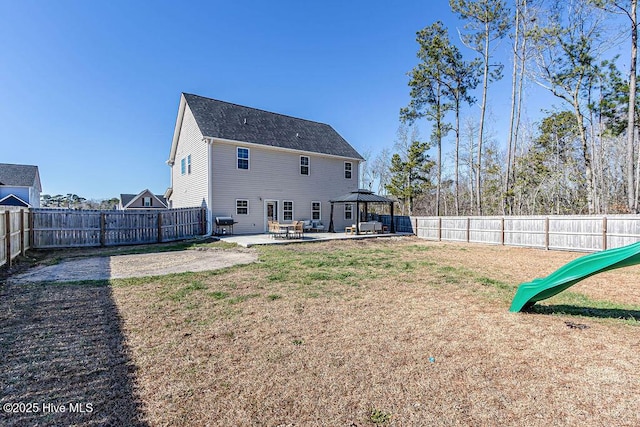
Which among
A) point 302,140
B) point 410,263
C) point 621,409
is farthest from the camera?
point 302,140

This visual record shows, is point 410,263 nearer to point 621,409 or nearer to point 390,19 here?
point 621,409

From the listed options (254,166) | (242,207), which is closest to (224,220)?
(242,207)

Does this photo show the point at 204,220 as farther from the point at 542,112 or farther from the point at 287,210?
the point at 542,112

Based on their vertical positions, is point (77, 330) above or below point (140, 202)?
below

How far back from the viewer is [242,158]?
17016 millimetres

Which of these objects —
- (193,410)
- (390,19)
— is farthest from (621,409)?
(390,19)

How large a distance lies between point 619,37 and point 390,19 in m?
10.8

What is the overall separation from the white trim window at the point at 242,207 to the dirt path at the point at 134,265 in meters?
5.94

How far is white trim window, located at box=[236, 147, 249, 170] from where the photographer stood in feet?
55.4

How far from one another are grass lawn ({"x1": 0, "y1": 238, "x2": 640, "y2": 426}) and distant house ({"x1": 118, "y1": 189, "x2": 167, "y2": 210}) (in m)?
39.6

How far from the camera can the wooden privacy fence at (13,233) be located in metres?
7.28

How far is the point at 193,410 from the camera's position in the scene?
7.25ft

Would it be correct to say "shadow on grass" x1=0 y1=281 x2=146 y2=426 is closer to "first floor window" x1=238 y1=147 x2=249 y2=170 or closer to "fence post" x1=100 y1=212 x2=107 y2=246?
"fence post" x1=100 y1=212 x2=107 y2=246

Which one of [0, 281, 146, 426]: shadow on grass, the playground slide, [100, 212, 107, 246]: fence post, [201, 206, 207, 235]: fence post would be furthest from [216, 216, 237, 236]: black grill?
the playground slide
